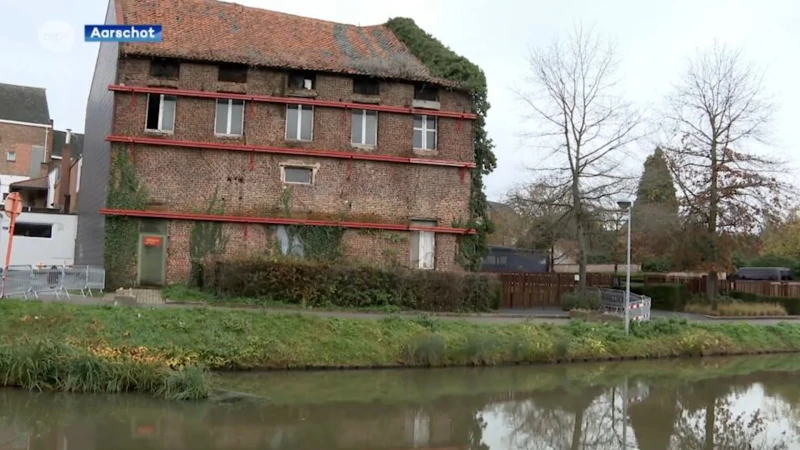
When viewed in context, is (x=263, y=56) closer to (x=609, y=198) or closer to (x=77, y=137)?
(x=609, y=198)

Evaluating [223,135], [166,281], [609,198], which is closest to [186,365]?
[166,281]

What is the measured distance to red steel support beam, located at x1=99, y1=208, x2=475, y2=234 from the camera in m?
23.5

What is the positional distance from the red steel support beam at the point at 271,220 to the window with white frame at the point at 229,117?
323 centimetres

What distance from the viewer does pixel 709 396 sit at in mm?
14883

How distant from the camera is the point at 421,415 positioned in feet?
38.5

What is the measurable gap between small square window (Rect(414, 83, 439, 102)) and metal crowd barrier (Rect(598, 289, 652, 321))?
33.6ft

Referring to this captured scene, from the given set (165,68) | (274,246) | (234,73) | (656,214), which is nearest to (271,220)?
(274,246)

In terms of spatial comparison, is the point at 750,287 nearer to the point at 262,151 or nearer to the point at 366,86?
the point at 366,86

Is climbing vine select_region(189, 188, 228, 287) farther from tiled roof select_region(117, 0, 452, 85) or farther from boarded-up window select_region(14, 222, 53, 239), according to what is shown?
boarded-up window select_region(14, 222, 53, 239)

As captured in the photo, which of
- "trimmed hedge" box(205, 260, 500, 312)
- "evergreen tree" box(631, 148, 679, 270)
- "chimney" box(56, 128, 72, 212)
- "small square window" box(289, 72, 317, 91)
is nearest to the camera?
"trimmed hedge" box(205, 260, 500, 312)

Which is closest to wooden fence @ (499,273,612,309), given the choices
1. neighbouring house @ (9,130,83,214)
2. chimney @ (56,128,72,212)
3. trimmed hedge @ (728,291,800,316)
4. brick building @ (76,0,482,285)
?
brick building @ (76,0,482,285)

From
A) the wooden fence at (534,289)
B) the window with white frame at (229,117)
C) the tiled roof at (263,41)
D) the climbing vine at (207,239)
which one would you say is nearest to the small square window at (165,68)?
the tiled roof at (263,41)

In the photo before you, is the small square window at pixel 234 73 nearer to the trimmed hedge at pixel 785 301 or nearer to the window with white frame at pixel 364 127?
the window with white frame at pixel 364 127

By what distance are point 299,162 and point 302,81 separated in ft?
10.4
